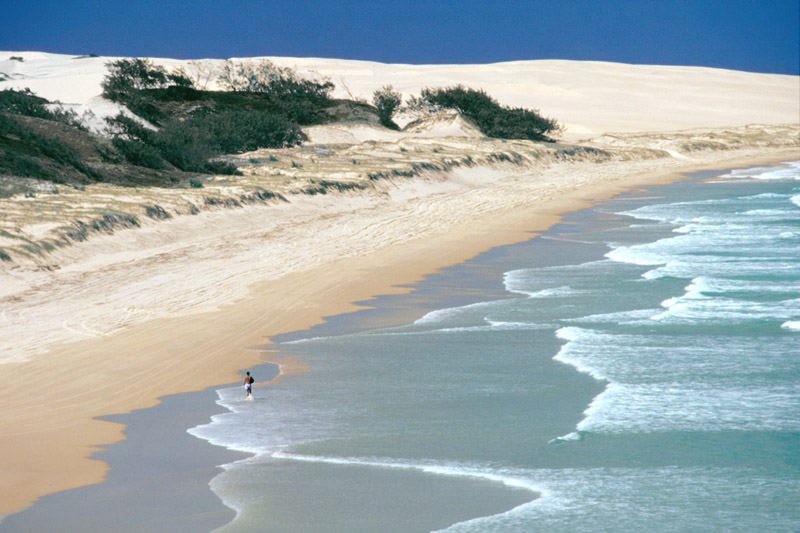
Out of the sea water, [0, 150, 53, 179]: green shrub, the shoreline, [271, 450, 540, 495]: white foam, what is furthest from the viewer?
[0, 150, 53, 179]: green shrub

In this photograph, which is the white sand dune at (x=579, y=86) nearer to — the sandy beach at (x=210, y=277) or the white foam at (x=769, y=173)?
the white foam at (x=769, y=173)

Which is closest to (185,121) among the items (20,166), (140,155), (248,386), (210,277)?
(140,155)

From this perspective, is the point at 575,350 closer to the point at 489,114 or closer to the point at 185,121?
the point at 185,121

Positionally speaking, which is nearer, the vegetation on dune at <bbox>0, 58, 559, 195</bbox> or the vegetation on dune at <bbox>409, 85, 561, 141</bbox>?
the vegetation on dune at <bbox>0, 58, 559, 195</bbox>

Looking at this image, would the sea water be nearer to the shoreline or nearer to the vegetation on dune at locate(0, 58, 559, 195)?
the shoreline

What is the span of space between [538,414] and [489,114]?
36027 mm

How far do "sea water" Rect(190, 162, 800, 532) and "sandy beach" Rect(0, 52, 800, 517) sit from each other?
0.82 m

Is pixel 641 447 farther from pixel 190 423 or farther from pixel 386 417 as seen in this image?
pixel 190 423

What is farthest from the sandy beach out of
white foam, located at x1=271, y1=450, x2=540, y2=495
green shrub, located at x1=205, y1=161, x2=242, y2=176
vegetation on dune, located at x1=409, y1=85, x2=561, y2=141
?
vegetation on dune, located at x1=409, y1=85, x2=561, y2=141

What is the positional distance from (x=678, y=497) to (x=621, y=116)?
6695 cm

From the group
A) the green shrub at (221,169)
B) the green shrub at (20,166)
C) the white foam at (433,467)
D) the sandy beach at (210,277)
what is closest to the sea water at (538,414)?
the white foam at (433,467)

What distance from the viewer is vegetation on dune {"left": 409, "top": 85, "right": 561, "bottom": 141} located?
4066 centimetres

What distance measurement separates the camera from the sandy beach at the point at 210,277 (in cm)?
703

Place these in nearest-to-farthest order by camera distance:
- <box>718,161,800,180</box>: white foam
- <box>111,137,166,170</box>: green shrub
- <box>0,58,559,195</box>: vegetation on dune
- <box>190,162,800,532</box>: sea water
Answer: <box>190,162,800,532</box>: sea water
<box>0,58,559,195</box>: vegetation on dune
<box>111,137,166,170</box>: green shrub
<box>718,161,800,180</box>: white foam
